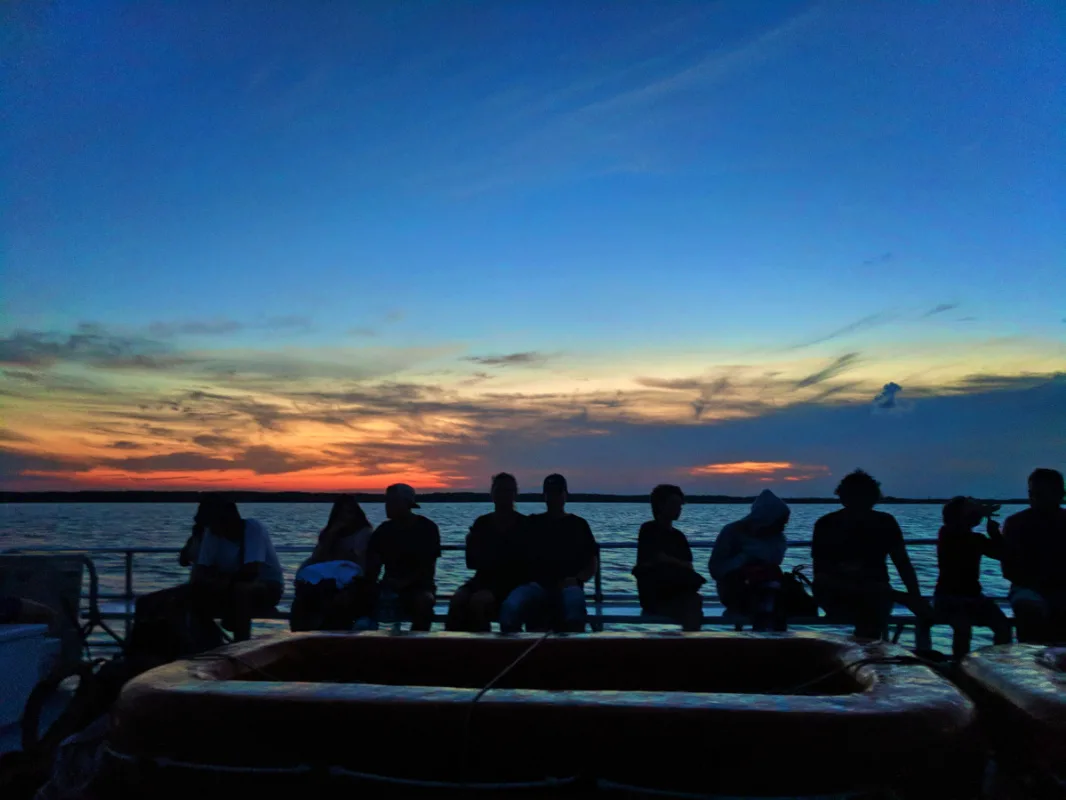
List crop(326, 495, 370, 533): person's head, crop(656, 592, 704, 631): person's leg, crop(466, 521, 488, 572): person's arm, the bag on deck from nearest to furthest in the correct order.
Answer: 1. the bag on deck
2. crop(656, 592, 704, 631): person's leg
3. crop(466, 521, 488, 572): person's arm
4. crop(326, 495, 370, 533): person's head

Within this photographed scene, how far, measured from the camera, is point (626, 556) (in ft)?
105

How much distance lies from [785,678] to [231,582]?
380 cm

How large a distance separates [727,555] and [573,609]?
3.55 feet

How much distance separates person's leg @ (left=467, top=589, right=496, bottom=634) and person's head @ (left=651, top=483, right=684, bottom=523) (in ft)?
4.20

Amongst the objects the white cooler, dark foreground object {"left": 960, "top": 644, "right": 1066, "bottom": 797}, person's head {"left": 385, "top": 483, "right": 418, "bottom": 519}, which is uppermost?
person's head {"left": 385, "top": 483, "right": 418, "bottom": 519}

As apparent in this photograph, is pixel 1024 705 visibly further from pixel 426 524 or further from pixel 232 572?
pixel 232 572

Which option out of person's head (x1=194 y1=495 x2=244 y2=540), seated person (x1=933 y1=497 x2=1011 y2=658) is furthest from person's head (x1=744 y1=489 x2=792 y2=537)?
person's head (x1=194 y1=495 x2=244 y2=540)

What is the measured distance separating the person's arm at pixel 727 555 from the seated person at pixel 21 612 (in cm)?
409

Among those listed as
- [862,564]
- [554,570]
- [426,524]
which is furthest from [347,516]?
[862,564]

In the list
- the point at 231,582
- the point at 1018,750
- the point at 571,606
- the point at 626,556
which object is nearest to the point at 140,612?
the point at 231,582

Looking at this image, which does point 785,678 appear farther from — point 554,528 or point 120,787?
point 554,528

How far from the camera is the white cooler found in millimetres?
4629

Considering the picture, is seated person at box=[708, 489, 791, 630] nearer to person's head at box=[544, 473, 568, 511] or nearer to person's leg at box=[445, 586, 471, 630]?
person's head at box=[544, 473, 568, 511]

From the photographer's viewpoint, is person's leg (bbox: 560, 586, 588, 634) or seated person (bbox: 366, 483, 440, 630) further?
seated person (bbox: 366, 483, 440, 630)
